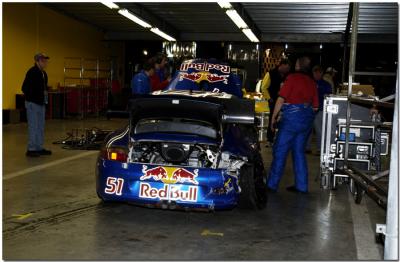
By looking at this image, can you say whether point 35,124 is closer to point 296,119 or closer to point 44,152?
point 44,152

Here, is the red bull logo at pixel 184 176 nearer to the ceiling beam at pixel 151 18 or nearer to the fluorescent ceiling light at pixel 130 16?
the ceiling beam at pixel 151 18

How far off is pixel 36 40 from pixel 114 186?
14.0 meters

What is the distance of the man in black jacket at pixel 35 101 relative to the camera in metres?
9.07

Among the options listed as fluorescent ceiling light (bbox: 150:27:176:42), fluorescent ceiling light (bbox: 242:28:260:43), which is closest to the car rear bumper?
fluorescent ceiling light (bbox: 242:28:260:43)

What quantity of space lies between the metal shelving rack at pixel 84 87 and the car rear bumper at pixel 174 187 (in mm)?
13682

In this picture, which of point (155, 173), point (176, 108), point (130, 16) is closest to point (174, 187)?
point (155, 173)

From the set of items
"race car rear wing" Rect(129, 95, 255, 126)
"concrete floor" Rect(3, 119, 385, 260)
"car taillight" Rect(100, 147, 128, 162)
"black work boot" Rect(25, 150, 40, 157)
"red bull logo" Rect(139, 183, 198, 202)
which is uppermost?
"race car rear wing" Rect(129, 95, 255, 126)

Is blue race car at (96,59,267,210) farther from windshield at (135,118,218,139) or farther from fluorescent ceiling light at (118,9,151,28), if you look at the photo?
fluorescent ceiling light at (118,9,151,28)

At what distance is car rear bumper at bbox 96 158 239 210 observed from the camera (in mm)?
5012

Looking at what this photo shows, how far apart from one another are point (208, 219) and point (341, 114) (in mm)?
2720

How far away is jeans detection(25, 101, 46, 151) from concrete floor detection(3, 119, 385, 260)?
1990 millimetres

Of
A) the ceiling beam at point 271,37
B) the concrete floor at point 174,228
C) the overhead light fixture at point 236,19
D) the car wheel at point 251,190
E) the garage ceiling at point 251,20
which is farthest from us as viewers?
the ceiling beam at point 271,37

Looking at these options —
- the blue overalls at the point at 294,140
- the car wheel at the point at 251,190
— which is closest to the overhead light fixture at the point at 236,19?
the blue overalls at the point at 294,140

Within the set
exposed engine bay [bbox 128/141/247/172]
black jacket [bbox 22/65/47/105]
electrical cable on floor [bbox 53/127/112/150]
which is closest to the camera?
exposed engine bay [bbox 128/141/247/172]
